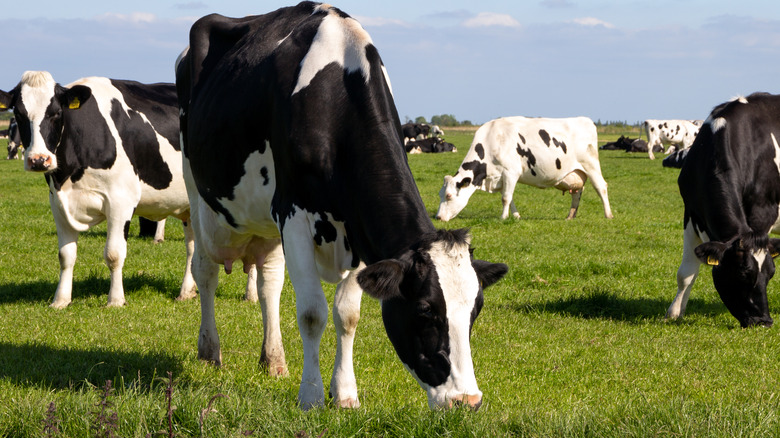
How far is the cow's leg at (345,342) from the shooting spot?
4.94 meters

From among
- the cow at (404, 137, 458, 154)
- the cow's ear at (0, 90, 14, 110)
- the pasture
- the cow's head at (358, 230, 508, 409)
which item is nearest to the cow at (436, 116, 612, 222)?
the pasture

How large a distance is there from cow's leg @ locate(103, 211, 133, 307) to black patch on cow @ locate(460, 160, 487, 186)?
11.0 m

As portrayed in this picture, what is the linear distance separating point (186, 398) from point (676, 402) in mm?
2471

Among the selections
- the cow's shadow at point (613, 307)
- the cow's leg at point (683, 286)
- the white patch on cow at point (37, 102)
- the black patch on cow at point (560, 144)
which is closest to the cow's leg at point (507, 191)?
the black patch on cow at point (560, 144)

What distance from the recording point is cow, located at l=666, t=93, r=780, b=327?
25.9ft

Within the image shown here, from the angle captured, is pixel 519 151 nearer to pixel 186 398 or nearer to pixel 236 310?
pixel 236 310

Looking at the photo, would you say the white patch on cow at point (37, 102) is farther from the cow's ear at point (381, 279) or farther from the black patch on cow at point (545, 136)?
the black patch on cow at point (545, 136)

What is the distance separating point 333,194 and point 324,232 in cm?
25

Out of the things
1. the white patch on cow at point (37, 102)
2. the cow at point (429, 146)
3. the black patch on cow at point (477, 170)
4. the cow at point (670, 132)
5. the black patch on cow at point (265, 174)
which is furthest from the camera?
the cow at point (429, 146)

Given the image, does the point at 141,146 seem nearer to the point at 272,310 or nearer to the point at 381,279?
the point at 272,310

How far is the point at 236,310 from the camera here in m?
8.33

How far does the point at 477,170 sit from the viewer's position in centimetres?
1884

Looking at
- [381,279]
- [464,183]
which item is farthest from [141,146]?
[464,183]

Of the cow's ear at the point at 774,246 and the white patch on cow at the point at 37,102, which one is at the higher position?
the white patch on cow at the point at 37,102
